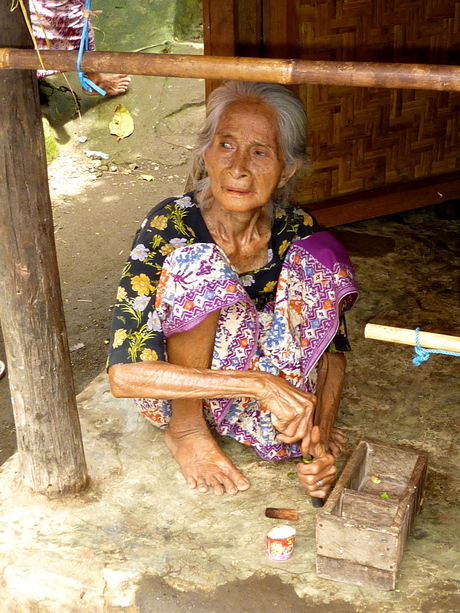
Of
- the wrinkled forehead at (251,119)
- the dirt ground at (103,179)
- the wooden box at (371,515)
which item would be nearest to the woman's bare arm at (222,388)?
the wooden box at (371,515)

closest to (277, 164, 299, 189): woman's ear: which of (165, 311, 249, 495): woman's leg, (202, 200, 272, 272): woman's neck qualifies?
(202, 200, 272, 272): woman's neck

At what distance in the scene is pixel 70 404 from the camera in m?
2.57

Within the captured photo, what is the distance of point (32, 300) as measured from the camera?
2.38m

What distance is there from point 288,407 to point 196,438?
54 centimetres

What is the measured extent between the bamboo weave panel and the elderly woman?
1.57 meters

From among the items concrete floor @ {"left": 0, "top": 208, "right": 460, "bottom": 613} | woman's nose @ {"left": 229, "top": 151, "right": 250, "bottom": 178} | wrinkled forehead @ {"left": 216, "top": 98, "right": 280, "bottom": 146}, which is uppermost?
wrinkled forehead @ {"left": 216, "top": 98, "right": 280, "bottom": 146}

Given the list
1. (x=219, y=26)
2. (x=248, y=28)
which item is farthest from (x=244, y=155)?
(x=248, y=28)

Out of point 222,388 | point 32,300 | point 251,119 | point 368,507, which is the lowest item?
point 368,507

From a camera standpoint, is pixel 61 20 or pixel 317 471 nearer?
pixel 317 471

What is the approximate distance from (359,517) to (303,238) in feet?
3.12

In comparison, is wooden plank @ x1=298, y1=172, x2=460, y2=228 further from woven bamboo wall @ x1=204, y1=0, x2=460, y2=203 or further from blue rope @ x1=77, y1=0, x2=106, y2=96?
blue rope @ x1=77, y1=0, x2=106, y2=96

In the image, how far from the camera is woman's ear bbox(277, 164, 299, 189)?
2.74m

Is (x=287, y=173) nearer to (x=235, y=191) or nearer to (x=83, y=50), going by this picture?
→ (x=235, y=191)

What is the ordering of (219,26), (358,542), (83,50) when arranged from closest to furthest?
1. (83,50)
2. (358,542)
3. (219,26)
